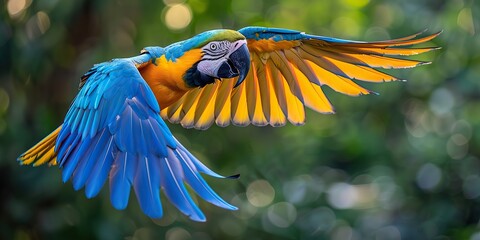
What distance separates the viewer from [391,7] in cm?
374

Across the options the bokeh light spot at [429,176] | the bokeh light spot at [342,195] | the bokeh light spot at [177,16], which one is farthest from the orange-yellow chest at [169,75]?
the bokeh light spot at [429,176]

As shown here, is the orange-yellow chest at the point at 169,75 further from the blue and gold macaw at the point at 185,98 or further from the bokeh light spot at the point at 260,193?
the bokeh light spot at the point at 260,193

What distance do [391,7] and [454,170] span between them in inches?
30.0

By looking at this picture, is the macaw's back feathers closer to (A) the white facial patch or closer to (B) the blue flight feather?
(B) the blue flight feather

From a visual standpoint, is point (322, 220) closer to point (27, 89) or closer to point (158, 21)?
point (158, 21)

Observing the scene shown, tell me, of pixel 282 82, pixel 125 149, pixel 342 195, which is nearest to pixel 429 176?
pixel 342 195

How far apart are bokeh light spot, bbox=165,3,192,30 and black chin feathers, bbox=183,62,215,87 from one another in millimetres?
1384

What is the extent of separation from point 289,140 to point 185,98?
56.5 inches

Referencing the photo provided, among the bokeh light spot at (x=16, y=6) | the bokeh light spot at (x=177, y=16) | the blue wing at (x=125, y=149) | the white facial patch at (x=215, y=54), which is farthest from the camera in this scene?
the bokeh light spot at (x=177, y=16)

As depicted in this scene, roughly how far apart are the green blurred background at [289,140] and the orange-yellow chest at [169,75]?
1156 mm

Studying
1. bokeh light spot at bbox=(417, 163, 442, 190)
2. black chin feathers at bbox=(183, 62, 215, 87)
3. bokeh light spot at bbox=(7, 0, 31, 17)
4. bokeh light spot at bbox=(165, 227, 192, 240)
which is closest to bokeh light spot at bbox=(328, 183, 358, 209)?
→ bokeh light spot at bbox=(417, 163, 442, 190)

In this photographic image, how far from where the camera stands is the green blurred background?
3.43m

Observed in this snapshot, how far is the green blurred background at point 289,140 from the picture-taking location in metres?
3.43

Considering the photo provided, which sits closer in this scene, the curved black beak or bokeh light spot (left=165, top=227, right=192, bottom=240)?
the curved black beak
